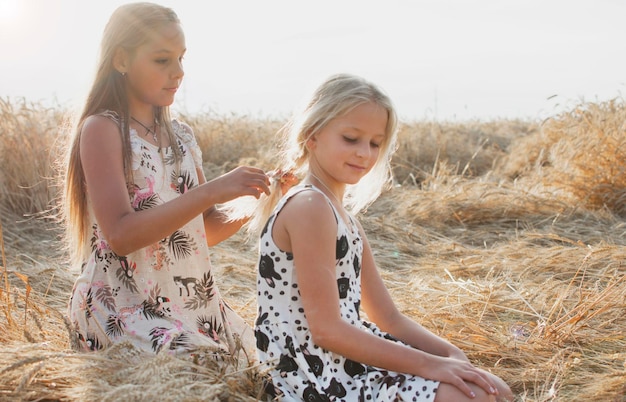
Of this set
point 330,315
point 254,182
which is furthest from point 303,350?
point 254,182

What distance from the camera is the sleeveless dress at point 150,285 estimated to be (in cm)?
212

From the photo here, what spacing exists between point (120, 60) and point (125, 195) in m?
0.46

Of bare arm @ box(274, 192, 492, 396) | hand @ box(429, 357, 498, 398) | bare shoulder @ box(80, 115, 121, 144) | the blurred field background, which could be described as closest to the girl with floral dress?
bare shoulder @ box(80, 115, 121, 144)

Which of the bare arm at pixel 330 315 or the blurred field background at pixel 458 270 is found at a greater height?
the bare arm at pixel 330 315

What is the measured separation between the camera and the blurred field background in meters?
1.88

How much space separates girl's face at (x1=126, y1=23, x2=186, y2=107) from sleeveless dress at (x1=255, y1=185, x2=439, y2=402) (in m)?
0.61

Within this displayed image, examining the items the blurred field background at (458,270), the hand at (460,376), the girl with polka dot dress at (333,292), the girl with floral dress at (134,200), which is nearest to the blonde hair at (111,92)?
the girl with floral dress at (134,200)

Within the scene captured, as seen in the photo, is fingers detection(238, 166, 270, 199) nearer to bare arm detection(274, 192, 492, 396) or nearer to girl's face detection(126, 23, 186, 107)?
bare arm detection(274, 192, 492, 396)

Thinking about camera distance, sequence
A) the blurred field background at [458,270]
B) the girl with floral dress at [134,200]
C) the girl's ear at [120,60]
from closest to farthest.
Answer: the blurred field background at [458,270], the girl with floral dress at [134,200], the girl's ear at [120,60]

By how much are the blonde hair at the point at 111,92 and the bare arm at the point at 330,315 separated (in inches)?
26.6

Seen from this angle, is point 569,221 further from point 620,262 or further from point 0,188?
point 0,188

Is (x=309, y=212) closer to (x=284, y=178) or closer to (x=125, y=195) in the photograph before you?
(x=284, y=178)

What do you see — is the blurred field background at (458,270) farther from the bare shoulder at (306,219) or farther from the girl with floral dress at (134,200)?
the bare shoulder at (306,219)

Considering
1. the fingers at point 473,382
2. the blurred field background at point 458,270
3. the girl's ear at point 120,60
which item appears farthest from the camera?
the girl's ear at point 120,60
